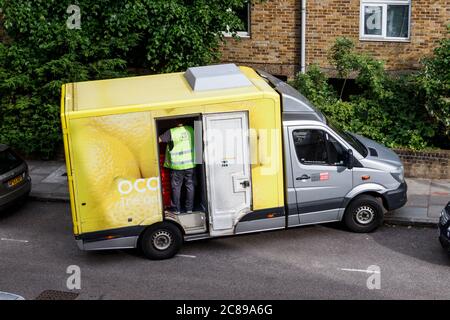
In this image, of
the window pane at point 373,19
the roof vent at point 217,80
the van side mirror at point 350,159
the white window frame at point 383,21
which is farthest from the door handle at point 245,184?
the window pane at point 373,19

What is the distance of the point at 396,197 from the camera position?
12.2m

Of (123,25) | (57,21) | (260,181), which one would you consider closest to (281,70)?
(123,25)

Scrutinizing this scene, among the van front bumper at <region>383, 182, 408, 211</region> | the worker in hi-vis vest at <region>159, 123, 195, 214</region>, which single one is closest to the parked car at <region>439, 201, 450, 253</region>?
the van front bumper at <region>383, 182, 408, 211</region>

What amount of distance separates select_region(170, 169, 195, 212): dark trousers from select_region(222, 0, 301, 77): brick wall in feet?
20.6

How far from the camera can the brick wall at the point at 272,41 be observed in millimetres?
16766

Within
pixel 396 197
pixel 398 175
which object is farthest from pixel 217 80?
pixel 396 197

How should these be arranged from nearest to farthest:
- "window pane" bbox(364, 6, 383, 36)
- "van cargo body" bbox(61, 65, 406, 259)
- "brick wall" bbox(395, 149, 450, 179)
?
"van cargo body" bbox(61, 65, 406, 259) → "brick wall" bbox(395, 149, 450, 179) → "window pane" bbox(364, 6, 383, 36)

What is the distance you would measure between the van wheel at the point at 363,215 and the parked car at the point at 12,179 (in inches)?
231

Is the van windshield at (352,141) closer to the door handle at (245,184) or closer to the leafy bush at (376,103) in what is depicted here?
the door handle at (245,184)

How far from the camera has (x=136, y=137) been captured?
10789 mm

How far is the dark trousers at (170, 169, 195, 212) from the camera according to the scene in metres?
11.3

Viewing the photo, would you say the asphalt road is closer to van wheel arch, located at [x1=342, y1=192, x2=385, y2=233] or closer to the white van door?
van wheel arch, located at [x1=342, y1=192, x2=385, y2=233]

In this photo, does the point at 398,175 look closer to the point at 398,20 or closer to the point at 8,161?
the point at 398,20

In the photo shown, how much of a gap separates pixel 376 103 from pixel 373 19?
2.24 metres
